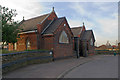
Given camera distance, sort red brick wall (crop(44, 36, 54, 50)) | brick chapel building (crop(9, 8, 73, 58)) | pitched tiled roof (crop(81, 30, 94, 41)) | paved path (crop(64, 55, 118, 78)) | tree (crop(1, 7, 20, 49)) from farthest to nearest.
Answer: pitched tiled roof (crop(81, 30, 94, 41))
brick chapel building (crop(9, 8, 73, 58))
red brick wall (crop(44, 36, 54, 50))
tree (crop(1, 7, 20, 49))
paved path (crop(64, 55, 118, 78))

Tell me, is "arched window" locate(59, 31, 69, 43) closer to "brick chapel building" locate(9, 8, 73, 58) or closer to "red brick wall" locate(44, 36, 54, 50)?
"brick chapel building" locate(9, 8, 73, 58)

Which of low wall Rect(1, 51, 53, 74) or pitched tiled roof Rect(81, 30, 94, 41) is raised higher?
pitched tiled roof Rect(81, 30, 94, 41)

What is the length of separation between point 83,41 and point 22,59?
1915cm

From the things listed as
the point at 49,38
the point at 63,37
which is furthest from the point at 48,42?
the point at 63,37

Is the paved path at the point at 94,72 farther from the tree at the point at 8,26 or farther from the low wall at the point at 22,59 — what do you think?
the tree at the point at 8,26

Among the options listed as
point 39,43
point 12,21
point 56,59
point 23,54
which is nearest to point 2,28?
point 12,21

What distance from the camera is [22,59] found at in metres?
11.4

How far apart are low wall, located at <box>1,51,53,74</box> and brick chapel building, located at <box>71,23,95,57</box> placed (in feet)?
35.1

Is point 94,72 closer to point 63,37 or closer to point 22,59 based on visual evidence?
point 22,59

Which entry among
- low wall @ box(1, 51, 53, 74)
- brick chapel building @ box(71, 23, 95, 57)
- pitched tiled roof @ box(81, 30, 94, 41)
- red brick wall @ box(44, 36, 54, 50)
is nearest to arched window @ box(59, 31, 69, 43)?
red brick wall @ box(44, 36, 54, 50)

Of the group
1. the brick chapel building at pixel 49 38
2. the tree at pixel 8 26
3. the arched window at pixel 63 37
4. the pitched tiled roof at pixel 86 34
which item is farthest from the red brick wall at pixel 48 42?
the pitched tiled roof at pixel 86 34

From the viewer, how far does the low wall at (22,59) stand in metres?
8.78

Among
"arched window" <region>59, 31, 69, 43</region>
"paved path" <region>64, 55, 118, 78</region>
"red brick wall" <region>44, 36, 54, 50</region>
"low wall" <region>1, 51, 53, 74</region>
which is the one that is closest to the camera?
"paved path" <region>64, 55, 118, 78</region>

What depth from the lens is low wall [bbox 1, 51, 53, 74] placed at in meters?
8.78
